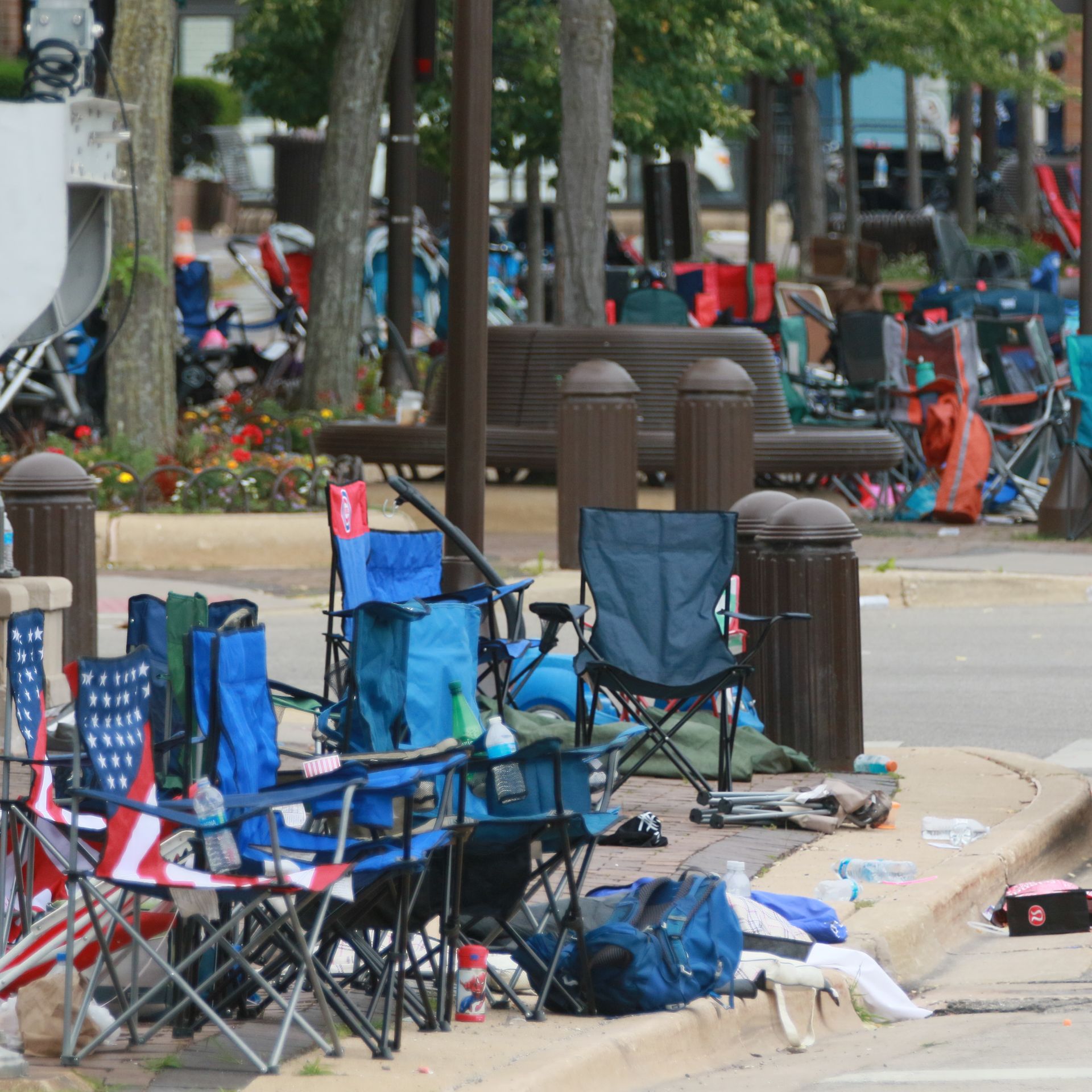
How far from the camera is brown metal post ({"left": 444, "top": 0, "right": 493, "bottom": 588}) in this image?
9.06 metres

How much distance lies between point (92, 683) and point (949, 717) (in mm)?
6323

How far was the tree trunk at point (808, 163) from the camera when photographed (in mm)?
34969

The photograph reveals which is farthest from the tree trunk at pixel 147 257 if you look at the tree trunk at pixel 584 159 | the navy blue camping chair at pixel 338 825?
the navy blue camping chair at pixel 338 825

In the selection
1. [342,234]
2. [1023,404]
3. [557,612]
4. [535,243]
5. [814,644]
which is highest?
[535,243]

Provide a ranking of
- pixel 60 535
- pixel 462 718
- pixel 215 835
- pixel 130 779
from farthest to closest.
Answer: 1. pixel 60 535
2. pixel 462 718
3. pixel 130 779
4. pixel 215 835

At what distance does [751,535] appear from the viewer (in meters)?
8.66

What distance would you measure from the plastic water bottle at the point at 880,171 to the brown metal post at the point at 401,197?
922 inches

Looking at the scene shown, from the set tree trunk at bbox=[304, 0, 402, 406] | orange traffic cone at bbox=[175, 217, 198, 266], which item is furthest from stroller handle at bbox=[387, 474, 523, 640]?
orange traffic cone at bbox=[175, 217, 198, 266]

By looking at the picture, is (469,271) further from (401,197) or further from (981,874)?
(401,197)

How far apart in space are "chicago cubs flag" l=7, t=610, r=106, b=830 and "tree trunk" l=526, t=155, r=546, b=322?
21.4m

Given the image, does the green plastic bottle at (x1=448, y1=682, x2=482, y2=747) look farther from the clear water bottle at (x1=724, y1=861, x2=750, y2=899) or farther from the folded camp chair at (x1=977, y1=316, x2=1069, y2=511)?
the folded camp chair at (x1=977, y1=316, x2=1069, y2=511)

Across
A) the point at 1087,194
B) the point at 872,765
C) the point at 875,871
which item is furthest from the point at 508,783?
the point at 1087,194

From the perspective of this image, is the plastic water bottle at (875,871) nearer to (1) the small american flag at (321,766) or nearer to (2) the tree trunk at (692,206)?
(1) the small american flag at (321,766)

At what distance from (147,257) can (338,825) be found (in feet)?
37.1
